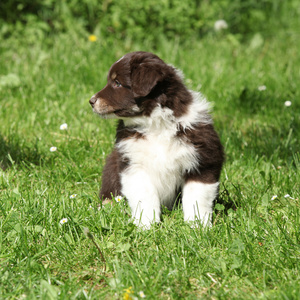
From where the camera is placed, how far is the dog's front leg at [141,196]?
10.7 ft

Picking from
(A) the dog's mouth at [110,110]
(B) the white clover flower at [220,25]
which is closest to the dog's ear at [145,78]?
(A) the dog's mouth at [110,110]

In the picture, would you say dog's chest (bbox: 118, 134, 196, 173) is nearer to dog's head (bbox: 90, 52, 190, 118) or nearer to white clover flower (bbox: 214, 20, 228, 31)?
dog's head (bbox: 90, 52, 190, 118)

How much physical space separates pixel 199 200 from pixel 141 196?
0.42 meters

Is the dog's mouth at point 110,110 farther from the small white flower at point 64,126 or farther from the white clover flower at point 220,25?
the white clover flower at point 220,25

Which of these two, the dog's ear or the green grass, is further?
the dog's ear

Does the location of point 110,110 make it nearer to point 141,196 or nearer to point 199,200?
point 141,196

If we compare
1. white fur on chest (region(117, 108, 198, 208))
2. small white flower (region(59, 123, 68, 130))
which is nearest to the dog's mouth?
white fur on chest (region(117, 108, 198, 208))

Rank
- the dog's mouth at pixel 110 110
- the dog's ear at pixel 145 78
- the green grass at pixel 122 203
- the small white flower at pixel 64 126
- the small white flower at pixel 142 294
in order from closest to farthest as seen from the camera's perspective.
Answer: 1. the small white flower at pixel 142 294
2. the green grass at pixel 122 203
3. the dog's ear at pixel 145 78
4. the dog's mouth at pixel 110 110
5. the small white flower at pixel 64 126

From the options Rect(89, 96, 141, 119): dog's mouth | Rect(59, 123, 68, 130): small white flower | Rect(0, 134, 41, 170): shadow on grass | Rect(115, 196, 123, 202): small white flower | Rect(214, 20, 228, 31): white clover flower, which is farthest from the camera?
Rect(214, 20, 228, 31): white clover flower

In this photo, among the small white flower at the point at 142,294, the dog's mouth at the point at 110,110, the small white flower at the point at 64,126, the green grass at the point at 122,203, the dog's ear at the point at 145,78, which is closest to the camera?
the small white flower at the point at 142,294

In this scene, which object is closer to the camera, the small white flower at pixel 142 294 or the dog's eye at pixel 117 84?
the small white flower at pixel 142 294

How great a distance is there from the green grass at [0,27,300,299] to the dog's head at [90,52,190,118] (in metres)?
0.74

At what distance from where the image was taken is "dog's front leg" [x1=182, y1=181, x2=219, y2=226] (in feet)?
10.6

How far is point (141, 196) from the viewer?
10.7 feet
